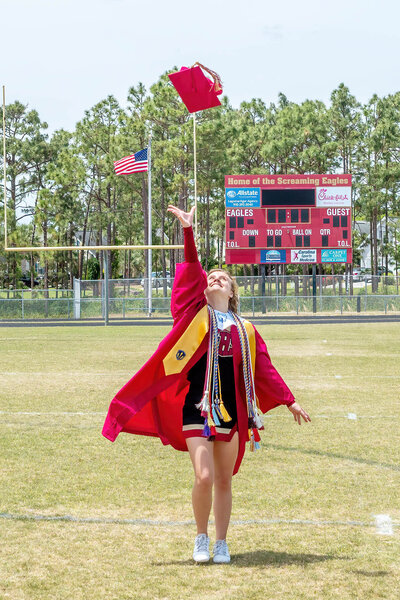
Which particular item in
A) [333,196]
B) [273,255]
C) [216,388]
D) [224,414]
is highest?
[333,196]

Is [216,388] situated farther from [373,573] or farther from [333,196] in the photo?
[333,196]

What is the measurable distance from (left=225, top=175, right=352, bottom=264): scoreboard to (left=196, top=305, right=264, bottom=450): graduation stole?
39606mm

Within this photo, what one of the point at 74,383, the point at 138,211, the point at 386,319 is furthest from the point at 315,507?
the point at 138,211

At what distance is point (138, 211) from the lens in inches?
3364

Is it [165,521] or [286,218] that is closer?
[165,521]

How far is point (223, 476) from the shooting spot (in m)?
5.11

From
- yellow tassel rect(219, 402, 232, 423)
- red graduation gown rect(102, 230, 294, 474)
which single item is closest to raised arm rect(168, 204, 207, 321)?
red graduation gown rect(102, 230, 294, 474)

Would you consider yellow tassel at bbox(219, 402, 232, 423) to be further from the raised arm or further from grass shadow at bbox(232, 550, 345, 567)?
grass shadow at bbox(232, 550, 345, 567)

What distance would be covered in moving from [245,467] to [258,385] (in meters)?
2.75

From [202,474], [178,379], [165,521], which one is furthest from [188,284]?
[165,521]

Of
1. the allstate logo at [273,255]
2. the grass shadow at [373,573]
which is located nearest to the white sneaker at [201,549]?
the grass shadow at [373,573]

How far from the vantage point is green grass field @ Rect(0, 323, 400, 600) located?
15.4 ft

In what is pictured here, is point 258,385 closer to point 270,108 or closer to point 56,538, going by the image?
point 56,538

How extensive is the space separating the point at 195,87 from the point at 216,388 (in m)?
6.60
